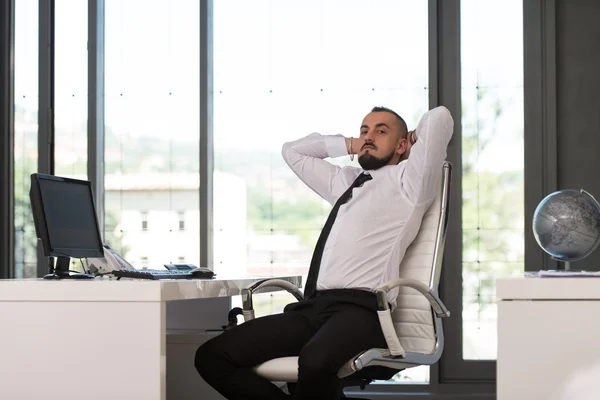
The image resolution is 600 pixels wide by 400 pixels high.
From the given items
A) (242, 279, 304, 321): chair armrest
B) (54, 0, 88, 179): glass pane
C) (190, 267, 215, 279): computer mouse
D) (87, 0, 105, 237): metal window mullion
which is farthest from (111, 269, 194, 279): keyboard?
(54, 0, 88, 179): glass pane

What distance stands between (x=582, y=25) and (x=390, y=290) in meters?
2.61

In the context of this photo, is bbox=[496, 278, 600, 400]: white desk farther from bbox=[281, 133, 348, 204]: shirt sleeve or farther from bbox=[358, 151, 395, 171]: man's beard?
bbox=[281, 133, 348, 204]: shirt sleeve

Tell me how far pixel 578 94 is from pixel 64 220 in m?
3.06

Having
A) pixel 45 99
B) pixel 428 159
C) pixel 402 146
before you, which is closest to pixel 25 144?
pixel 45 99

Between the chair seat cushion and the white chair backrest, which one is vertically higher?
the white chair backrest

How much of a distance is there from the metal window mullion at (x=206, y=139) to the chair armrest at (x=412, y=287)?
2.34 m

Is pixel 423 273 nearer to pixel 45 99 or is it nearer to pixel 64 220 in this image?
pixel 64 220

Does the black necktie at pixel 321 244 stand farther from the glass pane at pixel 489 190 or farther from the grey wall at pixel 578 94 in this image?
the grey wall at pixel 578 94

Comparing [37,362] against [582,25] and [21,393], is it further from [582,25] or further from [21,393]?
[582,25]

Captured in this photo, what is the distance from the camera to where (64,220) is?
3250mm

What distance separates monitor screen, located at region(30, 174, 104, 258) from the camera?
10.2 feet

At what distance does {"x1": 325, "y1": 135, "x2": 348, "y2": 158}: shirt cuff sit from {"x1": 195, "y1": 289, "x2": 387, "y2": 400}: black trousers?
28.8 inches

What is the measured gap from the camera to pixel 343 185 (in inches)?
143

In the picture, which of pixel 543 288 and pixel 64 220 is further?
pixel 64 220
